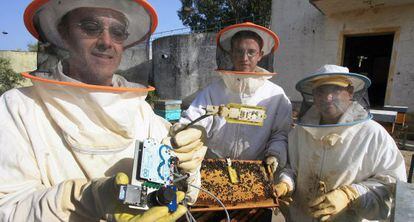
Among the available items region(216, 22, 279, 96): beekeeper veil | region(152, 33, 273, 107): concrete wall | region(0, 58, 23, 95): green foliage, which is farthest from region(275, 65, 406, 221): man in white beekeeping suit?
region(0, 58, 23, 95): green foliage

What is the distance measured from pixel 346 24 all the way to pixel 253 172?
9.72 metres

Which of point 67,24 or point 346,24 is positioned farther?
point 346,24

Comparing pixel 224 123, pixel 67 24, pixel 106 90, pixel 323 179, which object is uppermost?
pixel 67 24

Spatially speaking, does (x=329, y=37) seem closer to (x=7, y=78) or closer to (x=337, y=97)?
(x=337, y=97)

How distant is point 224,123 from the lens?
8.84 ft

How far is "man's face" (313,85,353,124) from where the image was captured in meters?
2.28

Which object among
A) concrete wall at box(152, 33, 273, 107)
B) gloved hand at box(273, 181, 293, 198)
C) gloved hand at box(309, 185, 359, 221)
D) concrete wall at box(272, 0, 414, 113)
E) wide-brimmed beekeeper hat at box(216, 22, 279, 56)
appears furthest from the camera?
concrete wall at box(152, 33, 273, 107)

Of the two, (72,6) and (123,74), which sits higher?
(72,6)

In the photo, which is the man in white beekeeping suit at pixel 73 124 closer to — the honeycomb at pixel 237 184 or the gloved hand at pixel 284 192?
the honeycomb at pixel 237 184

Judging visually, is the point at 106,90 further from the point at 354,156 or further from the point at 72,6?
the point at 354,156

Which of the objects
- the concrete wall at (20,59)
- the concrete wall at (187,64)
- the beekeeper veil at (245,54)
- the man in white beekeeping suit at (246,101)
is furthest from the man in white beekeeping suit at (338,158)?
the concrete wall at (20,59)

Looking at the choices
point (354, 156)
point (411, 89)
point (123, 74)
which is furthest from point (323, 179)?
point (411, 89)

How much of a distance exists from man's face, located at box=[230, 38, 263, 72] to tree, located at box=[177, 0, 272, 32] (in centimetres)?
1824

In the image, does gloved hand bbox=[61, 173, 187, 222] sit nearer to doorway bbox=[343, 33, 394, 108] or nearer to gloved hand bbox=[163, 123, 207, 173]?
gloved hand bbox=[163, 123, 207, 173]
